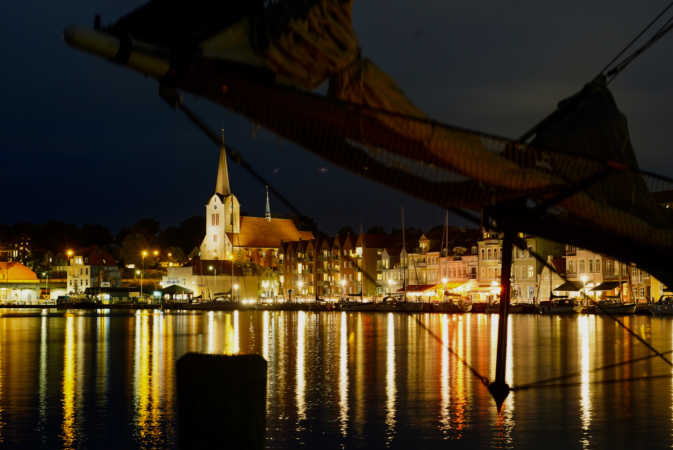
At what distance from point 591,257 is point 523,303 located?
935 cm

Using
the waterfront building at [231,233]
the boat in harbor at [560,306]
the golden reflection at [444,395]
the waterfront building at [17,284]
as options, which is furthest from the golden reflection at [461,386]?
the waterfront building at [17,284]

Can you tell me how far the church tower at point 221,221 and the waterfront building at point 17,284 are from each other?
3515 centimetres

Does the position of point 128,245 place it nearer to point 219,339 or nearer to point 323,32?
point 219,339

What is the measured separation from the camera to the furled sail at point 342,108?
5266mm

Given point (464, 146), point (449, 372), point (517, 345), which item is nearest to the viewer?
point (464, 146)

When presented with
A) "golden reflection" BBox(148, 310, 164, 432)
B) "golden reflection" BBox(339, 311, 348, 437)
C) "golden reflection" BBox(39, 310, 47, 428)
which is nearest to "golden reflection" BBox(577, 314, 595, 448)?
"golden reflection" BBox(339, 311, 348, 437)

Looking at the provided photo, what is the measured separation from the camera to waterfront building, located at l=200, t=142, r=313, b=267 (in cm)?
15950

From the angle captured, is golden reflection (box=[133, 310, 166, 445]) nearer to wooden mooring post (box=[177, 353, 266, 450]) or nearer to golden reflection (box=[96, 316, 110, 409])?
golden reflection (box=[96, 316, 110, 409])

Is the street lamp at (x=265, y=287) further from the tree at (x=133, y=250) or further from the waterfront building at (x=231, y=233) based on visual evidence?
the tree at (x=133, y=250)

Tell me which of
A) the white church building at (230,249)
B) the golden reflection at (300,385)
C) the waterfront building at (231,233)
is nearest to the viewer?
the golden reflection at (300,385)

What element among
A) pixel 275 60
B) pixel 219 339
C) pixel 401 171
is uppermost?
pixel 275 60

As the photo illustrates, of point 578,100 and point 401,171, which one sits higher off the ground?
point 578,100

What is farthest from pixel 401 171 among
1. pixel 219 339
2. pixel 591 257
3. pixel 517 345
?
pixel 591 257

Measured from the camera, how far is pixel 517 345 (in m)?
48.2
